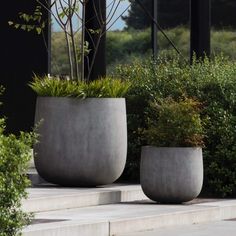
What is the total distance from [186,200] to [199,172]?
41cm

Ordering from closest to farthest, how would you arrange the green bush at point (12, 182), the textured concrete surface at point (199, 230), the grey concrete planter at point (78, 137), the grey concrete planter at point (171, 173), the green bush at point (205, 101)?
the green bush at point (12, 182), the textured concrete surface at point (199, 230), the grey concrete planter at point (171, 173), the grey concrete planter at point (78, 137), the green bush at point (205, 101)

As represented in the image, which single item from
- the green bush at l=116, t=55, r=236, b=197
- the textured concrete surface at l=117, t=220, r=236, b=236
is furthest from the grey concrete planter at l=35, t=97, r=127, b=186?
the textured concrete surface at l=117, t=220, r=236, b=236

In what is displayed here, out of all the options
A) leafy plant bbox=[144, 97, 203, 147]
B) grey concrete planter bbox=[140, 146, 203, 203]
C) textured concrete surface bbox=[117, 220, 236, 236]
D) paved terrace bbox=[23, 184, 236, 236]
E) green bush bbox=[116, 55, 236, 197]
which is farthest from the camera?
green bush bbox=[116, 55, 236, 197]

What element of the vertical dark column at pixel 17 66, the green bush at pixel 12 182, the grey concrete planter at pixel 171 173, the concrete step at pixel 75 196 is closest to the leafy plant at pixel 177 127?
the grey concrete planter at pixel 171 173

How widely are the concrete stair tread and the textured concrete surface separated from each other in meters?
0.10

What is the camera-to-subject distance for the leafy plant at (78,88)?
14242mm

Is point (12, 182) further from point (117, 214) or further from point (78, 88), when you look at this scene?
point (78, 88)

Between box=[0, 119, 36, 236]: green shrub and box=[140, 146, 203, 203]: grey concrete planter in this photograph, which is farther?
box=[140, 146, 203, 203]: grey concrete planter

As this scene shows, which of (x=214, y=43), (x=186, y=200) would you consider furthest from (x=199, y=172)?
(x=214, y=43)

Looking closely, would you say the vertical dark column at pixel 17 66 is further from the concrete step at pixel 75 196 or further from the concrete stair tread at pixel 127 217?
the concrete stair tread at pixel 127 217

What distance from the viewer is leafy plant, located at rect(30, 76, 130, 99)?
14242 millimetres

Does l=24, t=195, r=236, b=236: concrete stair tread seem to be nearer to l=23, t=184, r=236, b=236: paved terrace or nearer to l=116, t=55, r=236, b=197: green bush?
l=23, t=184, r=236, b=236: paved terrace

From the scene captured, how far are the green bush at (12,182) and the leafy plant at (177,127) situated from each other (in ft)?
15.7

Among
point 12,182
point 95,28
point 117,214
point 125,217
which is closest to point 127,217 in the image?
point 125,217
